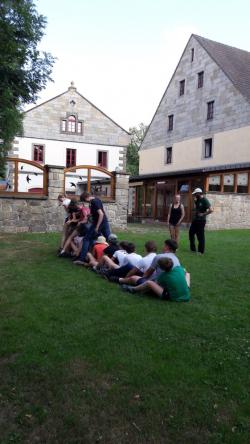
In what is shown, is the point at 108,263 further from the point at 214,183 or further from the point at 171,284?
the point at 214,183

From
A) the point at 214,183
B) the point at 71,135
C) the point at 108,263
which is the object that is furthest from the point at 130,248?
the point at 71,135

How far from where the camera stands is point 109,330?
475 centimetres

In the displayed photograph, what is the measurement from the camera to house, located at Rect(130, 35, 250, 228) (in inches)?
874

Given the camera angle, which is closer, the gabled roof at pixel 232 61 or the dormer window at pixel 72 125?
the gabled roof at pixel 232 61

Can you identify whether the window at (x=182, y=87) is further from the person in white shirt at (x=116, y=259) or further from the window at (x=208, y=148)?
the person in white shirt at (x=116, y=259)

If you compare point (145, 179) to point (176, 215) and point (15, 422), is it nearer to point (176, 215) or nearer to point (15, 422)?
point (176, 215)

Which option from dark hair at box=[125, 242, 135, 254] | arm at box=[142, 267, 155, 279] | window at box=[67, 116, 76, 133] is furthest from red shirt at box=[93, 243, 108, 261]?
window at box=[67, 116, 76, 133]

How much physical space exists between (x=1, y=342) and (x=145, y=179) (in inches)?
948

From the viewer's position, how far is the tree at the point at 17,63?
10539 millimetres

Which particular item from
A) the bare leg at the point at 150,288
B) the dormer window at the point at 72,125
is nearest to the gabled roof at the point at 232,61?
the dormer window at the point at 72,125

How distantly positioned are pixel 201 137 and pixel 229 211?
1134 cm

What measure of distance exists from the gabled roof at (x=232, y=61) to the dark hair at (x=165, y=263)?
2456 cm

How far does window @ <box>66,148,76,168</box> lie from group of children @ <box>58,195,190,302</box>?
29.3m

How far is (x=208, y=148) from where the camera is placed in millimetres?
30828
